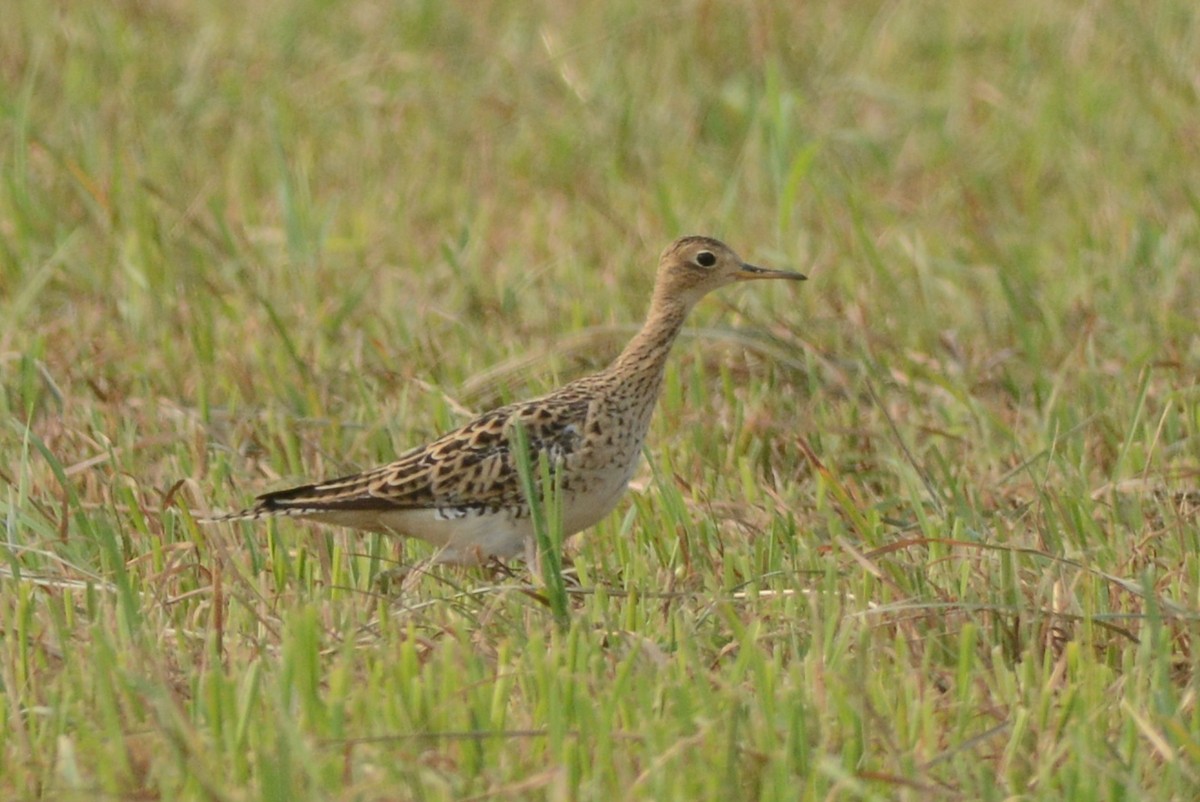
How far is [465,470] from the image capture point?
6.34 metres

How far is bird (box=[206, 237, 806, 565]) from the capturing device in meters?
6.12

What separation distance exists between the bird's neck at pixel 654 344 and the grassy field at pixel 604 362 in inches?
13.3

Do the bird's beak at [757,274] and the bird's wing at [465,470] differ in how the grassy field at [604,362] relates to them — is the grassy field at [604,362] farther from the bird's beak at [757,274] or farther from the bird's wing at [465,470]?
the bird's beak at [757,274]

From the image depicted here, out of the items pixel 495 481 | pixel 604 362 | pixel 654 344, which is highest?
pixel 604 362

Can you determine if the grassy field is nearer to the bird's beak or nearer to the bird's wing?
the bird's wing

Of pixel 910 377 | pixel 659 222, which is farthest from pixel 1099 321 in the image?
pixel 659 222

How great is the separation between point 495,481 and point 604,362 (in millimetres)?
1964

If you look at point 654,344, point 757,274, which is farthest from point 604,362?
point 654,344

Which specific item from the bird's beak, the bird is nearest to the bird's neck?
the bird

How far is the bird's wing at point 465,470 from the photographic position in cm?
611

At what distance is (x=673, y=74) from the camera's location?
1234cm

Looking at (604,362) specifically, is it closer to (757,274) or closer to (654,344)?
(757,274)

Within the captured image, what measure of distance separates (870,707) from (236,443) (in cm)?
348

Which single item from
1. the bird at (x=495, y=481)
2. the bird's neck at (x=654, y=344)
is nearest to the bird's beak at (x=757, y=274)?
the bird's neck at (x=654, y=344)
